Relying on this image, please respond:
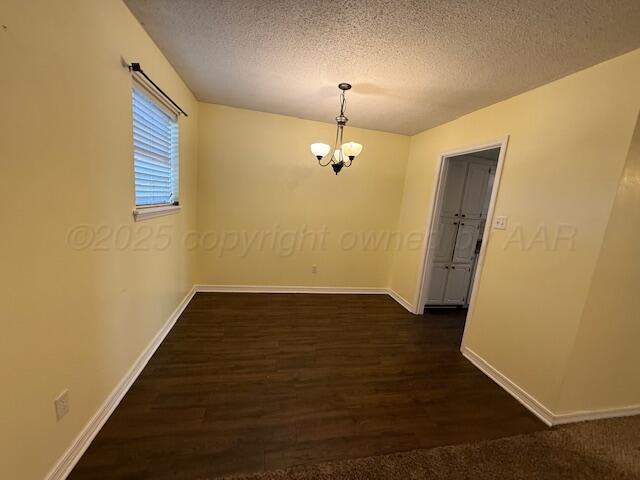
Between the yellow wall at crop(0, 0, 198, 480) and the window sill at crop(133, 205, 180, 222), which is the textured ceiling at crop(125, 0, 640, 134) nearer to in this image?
the yellow wall at crop(0, 0, 198, 480)

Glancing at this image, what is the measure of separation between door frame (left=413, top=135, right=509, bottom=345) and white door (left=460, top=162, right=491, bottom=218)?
0.49 m

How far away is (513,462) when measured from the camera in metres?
1.52

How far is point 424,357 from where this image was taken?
2.54m

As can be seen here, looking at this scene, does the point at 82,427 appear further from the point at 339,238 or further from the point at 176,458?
the point at 339,238

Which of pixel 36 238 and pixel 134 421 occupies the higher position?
pixel 36 238

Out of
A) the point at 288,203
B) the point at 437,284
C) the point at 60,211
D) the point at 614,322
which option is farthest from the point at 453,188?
the point at 60,211

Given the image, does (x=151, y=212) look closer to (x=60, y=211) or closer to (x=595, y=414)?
(x=60, y=211)

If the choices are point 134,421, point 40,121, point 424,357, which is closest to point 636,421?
point 424,357

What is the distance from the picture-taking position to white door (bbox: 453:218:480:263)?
11.7 feet

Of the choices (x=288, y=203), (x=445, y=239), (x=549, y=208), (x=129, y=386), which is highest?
(x=549, y=208)

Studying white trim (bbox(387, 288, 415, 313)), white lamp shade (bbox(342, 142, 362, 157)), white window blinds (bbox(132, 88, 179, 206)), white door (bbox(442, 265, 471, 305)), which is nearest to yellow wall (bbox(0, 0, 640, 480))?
white window blinds (bbox(132, 88, 179, 206))

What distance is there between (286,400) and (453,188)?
10.2ft

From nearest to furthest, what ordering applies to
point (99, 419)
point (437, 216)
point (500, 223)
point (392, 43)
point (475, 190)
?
1. point (99, 419)
2. point (392, 43)
3. point (500, 223)
4. point (437, 216)
5. point (475, 190)

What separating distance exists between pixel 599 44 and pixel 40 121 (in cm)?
287
